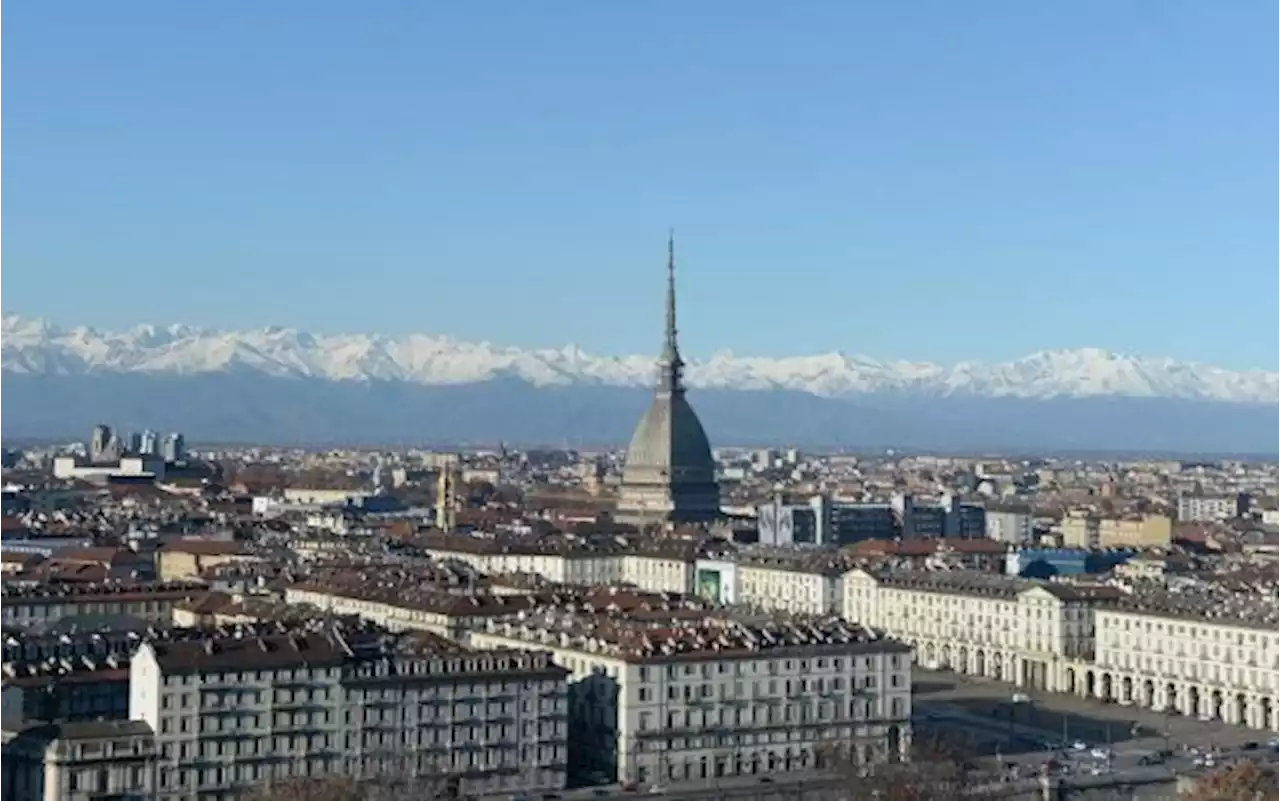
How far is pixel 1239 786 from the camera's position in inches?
2079

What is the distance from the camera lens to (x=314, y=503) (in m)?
169

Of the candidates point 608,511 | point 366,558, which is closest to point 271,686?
point 366,558

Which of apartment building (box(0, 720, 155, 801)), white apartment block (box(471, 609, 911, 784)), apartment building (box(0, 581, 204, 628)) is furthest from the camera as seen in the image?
apartment building (box(0, 581, 204, 628))

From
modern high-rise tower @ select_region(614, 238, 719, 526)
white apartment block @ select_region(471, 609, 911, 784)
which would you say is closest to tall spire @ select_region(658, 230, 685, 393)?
modern high-rise tower @ select_region(614, 238, 719, 526)

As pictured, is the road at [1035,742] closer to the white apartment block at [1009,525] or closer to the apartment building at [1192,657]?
the apartment building at [1192,657]

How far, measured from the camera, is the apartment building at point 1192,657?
76.3 m

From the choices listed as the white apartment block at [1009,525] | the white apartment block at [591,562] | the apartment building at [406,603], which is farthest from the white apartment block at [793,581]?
the white apartment block at [1009,525]

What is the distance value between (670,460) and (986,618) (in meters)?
63.1

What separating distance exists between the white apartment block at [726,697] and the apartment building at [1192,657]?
55.4ft

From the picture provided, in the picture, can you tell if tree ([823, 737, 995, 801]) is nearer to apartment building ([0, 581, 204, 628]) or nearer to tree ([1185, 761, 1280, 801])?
tree ([1185, 761, 1280, 801])

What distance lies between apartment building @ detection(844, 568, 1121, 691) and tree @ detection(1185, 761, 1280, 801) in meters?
29.0

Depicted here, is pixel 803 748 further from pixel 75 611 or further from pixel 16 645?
pixel 75 611

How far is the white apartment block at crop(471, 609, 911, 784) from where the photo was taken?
201 feet

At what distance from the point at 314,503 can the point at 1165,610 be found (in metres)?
97.7
